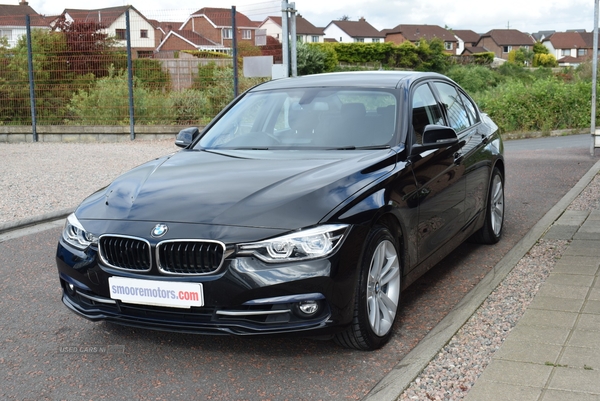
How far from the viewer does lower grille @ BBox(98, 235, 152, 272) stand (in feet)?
13.4

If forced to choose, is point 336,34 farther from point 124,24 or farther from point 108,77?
point 108,77

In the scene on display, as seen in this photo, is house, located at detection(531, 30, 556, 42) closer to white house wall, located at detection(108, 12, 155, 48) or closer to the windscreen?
white house wall, located at detection(108, 12, 155, 48)

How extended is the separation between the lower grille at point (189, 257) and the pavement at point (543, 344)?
105cm

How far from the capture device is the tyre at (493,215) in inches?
278

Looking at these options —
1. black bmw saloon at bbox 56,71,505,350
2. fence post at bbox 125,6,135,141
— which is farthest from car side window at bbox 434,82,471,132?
fence post at bbox 125,6,135,141

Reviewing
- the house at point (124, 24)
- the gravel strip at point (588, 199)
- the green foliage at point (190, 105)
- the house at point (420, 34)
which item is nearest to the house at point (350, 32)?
the house at point (420, 34)

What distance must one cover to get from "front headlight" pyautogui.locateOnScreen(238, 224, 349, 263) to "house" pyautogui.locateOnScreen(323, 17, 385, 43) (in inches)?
5508

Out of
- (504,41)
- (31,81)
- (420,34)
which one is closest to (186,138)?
(31,81)

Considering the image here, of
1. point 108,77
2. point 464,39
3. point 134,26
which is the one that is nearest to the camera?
point 108,77

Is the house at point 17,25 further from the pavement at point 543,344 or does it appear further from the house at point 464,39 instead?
the house at point 464,39

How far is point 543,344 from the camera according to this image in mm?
4199

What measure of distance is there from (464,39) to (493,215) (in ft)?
522

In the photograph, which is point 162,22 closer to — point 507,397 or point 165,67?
point 165,67

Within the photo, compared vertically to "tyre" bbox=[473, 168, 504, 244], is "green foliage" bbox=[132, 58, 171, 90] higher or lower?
higher
